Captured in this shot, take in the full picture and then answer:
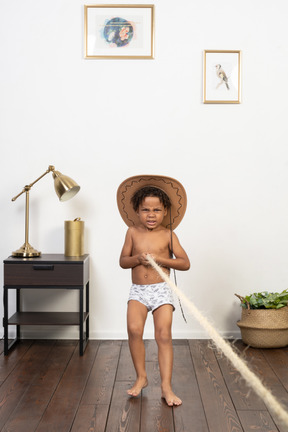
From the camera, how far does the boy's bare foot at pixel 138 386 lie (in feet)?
7.87

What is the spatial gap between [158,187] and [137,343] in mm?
772

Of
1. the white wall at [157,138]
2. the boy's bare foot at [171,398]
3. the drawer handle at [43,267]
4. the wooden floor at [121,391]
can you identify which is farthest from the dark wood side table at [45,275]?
the boy's bare foot at [171,398]

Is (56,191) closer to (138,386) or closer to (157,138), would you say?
(157,138)

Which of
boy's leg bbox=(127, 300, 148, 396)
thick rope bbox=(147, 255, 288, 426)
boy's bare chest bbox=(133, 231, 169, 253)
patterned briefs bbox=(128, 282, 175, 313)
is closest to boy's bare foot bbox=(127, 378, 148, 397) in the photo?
boy's leg bbox=(127, 300, 148, 396)

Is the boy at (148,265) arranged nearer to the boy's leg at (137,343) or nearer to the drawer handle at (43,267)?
the boy's leg at (137,343)

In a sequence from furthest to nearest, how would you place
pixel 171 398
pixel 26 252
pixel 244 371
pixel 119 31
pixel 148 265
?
pixel 119 31 < pixel 26 252 < pixel 148 265 < pixel 171 398 < pixel 244 371

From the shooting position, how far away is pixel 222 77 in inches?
136

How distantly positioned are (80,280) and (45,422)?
111cm

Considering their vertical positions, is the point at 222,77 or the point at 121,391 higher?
the point at 222,77

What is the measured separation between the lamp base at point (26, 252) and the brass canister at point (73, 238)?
0.19 metres

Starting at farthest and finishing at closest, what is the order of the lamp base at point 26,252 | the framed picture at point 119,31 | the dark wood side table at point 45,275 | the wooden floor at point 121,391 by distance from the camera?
1. the framed picture at point 119,31
2. the lamp base at point 26,252
3. the dark wood side table at point 45,275
4. the wooden floor at point 121,391

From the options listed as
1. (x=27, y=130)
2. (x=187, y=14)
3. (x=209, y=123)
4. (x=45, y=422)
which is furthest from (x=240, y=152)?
(x=45, y=422)

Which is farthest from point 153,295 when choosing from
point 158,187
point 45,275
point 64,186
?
point 64,186

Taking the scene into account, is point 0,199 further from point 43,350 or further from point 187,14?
point 187,14
